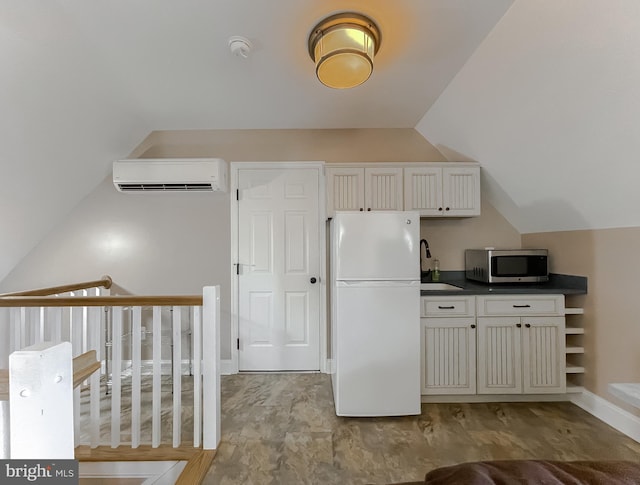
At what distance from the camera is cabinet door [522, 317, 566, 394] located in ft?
7.90

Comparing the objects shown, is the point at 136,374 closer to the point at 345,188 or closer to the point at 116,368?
the point at 116,368

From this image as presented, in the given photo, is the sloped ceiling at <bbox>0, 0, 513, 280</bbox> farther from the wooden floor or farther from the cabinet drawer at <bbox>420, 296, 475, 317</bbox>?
the wooden floor

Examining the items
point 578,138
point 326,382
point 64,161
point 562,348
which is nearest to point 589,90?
point 578,138

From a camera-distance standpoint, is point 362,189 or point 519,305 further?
point 362,189

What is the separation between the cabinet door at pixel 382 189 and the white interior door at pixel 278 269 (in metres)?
0.59

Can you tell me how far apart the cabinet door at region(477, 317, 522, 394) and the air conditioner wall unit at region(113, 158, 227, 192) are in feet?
8.72

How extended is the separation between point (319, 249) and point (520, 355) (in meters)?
1.90

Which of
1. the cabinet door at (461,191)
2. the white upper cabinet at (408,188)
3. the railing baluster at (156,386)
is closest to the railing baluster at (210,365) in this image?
the railing baluster at (156,386)

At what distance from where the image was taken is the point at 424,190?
280 cm

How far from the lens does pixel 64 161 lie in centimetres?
256

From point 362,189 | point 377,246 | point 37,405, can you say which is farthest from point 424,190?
point 37,405

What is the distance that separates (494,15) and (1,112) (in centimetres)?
297

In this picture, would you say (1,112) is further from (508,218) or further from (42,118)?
(508,218)

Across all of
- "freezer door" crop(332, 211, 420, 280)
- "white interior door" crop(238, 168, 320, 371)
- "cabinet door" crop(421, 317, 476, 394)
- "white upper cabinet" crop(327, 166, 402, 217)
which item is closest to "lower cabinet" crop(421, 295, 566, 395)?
"cabinet door" crop(421, 317, 476, 394)
